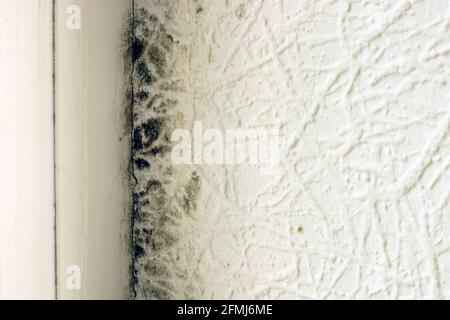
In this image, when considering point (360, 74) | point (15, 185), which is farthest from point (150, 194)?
point (360, 74)

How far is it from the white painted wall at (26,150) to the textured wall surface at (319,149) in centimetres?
16

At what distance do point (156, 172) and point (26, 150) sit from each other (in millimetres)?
176

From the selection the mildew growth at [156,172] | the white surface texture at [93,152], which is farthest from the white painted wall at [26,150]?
the mildew growth at [156,172]

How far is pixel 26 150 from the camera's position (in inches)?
19.6

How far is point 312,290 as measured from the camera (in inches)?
21.6

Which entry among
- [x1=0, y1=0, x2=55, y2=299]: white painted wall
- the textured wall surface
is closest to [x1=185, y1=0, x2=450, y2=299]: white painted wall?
the textured wall surface

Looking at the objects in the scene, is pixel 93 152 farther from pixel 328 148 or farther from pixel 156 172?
pixel 328 148

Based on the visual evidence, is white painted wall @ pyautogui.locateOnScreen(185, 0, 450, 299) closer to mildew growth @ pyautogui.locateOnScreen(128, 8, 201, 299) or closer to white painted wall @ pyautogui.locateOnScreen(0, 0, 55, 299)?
mildew growth @ pyautogui.locateOnScreen(128, 8, 201, 299)

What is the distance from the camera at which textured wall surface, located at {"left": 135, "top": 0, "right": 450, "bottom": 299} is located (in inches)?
19.4

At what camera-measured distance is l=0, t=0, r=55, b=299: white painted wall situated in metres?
0.48

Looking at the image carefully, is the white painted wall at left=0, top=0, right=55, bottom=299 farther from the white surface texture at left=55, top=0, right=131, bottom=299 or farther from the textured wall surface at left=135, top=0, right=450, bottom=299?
the textured wall surface at left=135, top=0, right=450, bottom=299

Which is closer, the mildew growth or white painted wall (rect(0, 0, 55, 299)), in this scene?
white painted wall (rect(0, 0, 55, 299))

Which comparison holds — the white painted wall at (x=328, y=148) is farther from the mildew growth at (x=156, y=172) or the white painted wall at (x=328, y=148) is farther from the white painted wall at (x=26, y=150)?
the white painted wall at (x=26, y=150)

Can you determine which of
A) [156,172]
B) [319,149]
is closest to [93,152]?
[156,172]
